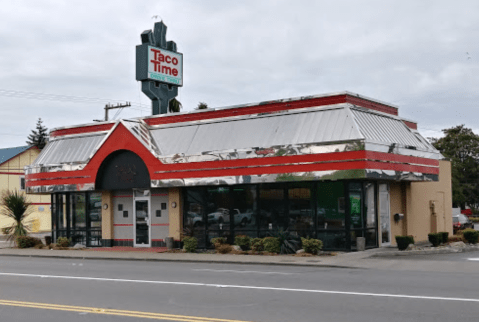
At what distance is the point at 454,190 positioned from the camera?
7494 centimetres

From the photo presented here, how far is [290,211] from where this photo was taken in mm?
25250

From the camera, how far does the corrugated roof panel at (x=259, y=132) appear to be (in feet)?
78.3

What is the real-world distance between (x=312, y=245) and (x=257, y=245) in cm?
250

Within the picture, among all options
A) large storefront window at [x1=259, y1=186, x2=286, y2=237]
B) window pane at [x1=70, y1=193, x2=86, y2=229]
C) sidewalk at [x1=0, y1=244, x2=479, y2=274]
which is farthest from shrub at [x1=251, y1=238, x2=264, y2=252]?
window pane at [x1=70, y1=193, x2=86, y2=229]

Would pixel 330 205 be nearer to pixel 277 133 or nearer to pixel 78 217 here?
pixel 277 133

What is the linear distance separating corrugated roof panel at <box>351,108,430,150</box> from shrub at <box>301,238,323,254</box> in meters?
4.17

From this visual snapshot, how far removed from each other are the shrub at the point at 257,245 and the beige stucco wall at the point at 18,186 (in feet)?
107

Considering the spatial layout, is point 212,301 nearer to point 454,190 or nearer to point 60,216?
point 60,216

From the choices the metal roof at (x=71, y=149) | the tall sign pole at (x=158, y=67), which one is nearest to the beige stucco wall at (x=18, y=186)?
the metal roof at (x=71, y=149)

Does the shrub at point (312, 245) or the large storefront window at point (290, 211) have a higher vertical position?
the large storefront window at point (290, 211)

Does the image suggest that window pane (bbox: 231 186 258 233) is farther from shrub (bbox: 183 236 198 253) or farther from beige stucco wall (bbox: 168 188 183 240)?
beige stucco wall (bbox: 168 188 183 240)

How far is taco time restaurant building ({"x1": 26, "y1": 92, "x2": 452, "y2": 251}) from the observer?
2398 centimetres

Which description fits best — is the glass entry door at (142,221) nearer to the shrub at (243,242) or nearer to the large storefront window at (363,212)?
the shrub at (243,242)

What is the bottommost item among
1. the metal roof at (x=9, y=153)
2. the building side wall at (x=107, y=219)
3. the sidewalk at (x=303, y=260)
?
the sidewalk at (x=303, y=260)
